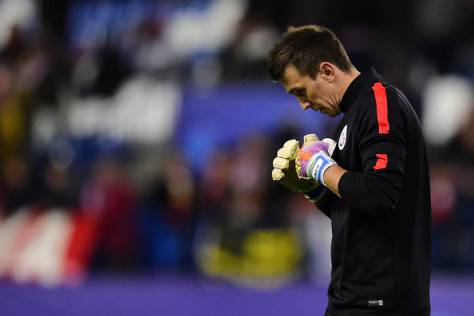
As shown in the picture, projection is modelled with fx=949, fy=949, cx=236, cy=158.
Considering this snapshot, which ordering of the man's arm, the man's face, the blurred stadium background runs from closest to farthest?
the man's arm < the man's face < the blurred stadium background

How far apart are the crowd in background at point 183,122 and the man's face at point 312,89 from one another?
14.8ft

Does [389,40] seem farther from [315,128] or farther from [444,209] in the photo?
[444,209]

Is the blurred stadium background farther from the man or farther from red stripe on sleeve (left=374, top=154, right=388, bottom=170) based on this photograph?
red stripe on sleeve (left=374, top=154, right=388, bottom=170)

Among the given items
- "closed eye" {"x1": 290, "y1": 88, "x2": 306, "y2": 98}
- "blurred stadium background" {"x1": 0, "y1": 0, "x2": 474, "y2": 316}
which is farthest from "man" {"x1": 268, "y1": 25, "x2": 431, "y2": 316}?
"blurred stadium background" {"x1": 0, "y1": 0, "x2": 474, "y2": 316}

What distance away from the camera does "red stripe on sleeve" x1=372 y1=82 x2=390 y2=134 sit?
322 centimetres

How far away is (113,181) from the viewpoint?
9.22 meters

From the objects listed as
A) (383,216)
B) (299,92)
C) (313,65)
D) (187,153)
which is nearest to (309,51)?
(313,65)

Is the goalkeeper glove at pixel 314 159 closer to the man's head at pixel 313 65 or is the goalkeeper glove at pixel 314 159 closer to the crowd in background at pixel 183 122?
the man's head at pixel 313 65

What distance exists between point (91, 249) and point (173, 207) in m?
0.84

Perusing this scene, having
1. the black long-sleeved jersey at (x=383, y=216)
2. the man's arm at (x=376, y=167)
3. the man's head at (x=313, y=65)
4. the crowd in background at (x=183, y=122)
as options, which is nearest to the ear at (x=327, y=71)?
the man's head at (x=313, y=65)

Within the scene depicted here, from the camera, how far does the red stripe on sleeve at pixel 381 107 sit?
3.22m

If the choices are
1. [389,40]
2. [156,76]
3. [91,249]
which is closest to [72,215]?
[91,249]

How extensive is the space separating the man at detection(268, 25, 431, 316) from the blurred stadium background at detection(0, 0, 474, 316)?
3.21m

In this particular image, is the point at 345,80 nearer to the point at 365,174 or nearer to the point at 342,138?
the point at 342,138
